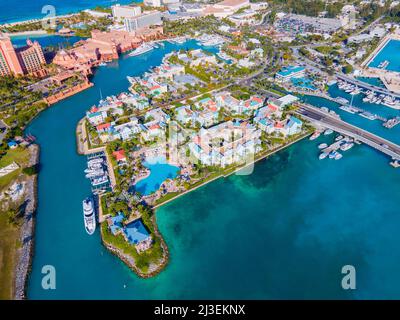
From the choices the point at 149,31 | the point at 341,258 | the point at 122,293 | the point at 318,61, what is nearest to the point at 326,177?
the point at 341,258

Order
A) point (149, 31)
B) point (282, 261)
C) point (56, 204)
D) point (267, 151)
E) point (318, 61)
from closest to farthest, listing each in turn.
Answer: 1. point (282, 261)
2. point (56, 204)
3. point (267, 151)
4. point (318, 61)
5. point (149, 31)

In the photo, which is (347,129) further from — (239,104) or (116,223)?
(116,223)

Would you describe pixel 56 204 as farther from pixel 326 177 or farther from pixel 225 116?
pixel 326 177

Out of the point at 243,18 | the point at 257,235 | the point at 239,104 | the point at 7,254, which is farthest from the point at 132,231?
the point at 243,18

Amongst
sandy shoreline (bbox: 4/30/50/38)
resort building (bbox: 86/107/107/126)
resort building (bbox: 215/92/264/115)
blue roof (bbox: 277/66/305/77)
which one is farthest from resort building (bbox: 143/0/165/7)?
resort building (bbox: 86/107/107/126)

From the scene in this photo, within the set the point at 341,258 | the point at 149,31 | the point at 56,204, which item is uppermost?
the point at 149,31

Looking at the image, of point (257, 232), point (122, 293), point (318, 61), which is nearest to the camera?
point (122, 293)
